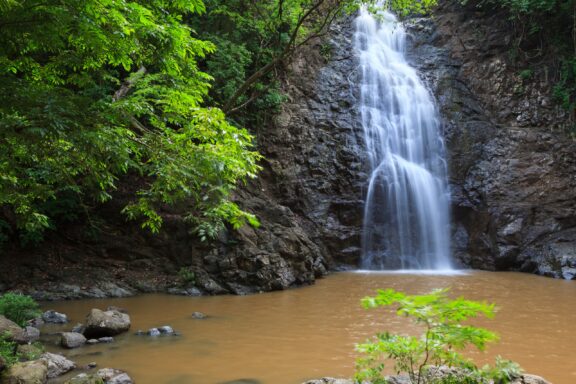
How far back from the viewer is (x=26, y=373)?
4613 millimetres

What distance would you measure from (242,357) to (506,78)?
17.8 meters

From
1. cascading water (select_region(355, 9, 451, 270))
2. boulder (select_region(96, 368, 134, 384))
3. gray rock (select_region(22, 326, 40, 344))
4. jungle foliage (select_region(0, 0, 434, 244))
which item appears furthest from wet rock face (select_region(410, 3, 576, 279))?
gray rock (select_region(22, 326, 40, 344))

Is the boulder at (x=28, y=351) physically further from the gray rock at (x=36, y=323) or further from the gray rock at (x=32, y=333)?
the gray rock at (x=36, y=323)

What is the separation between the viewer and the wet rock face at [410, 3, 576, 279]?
14672 millimetres

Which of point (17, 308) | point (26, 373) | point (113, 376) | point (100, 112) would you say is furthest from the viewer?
point (17, 308)

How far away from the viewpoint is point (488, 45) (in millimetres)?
20062

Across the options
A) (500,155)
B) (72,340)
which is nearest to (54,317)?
(72,340)

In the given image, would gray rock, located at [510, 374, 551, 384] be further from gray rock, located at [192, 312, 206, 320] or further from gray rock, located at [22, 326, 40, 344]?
gray rock, located at [22, 326, 40, 344]

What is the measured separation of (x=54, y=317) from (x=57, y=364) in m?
2.98

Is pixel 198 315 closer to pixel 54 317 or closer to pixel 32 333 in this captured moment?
pixel 54 317

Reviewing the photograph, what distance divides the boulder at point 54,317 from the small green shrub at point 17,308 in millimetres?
1248

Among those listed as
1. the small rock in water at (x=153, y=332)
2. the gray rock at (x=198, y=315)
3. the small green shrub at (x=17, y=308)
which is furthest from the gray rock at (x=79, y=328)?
the gray rock at (x=198, y=315)

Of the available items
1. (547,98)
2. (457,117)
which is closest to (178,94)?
(457,117)

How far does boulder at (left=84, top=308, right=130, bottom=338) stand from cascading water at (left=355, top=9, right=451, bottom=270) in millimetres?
9589
